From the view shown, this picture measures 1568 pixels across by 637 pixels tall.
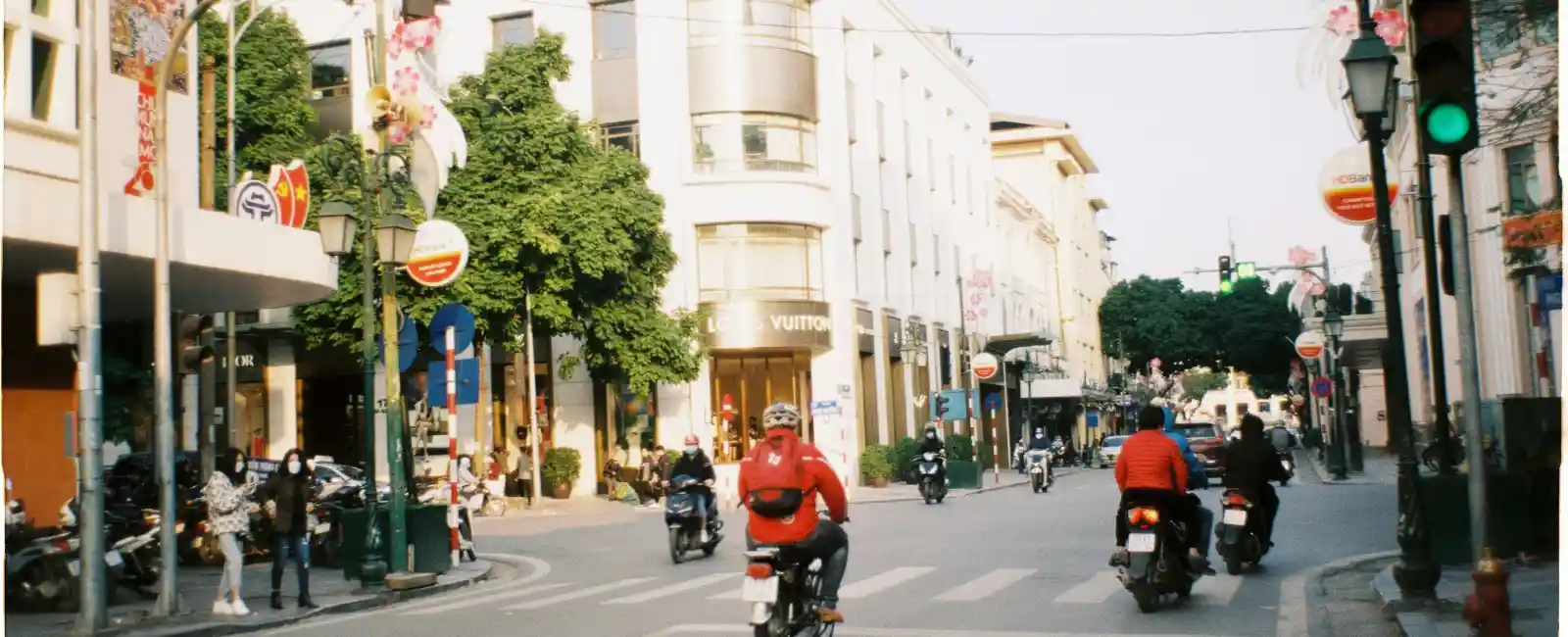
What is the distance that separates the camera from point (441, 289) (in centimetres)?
3356

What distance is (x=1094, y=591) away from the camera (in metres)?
13.5

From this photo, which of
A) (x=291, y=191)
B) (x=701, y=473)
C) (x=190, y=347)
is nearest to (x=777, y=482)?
(x=190, y=347)

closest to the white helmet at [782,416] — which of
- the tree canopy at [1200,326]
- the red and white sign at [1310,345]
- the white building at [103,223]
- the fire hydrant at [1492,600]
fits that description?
the fire hydrant at [1492,600]

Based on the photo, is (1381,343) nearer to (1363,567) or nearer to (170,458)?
(1363,567)

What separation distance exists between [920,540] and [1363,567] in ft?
21.0

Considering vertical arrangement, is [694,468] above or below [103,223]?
below

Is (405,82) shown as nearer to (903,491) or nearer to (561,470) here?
(561,470)

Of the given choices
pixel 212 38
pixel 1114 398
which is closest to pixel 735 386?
pixel 212 38

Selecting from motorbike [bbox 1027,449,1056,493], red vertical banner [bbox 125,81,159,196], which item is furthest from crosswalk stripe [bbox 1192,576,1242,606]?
motorbike [bbox 1027,449,1056,493]

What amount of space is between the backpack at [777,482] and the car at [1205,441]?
26308 mm

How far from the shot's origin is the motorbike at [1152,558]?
454 inches

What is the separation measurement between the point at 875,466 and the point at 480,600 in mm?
25539

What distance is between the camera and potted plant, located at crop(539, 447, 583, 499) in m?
37.7

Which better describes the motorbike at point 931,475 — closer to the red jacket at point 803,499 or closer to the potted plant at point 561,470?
the potted plant at point 561,470
